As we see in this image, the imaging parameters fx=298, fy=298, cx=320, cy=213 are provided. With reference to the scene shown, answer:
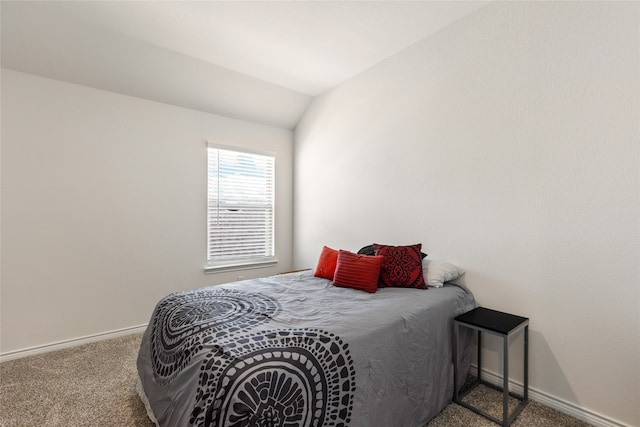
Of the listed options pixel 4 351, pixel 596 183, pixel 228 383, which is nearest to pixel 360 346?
pixel 228 383

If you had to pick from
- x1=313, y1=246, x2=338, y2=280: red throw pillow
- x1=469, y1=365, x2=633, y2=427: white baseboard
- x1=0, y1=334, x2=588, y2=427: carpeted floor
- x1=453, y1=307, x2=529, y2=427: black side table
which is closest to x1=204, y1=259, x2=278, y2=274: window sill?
x1=0, y1=334, x2=588, y2=427: carpeted floor

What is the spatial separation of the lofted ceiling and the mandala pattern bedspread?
2.14 metres

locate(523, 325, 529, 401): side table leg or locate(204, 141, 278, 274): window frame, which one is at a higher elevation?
locate(204, 141, 278, 274): window frame

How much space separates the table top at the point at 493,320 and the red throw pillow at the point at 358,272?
624 millimetres

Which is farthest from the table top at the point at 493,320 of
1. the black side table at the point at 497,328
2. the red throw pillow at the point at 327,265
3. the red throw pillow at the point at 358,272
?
the red throw pillow at the point at 327,265

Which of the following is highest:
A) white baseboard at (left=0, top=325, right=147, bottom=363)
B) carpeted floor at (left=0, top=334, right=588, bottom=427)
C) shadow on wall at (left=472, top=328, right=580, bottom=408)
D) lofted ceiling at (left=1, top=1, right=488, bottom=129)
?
lofted ceiling at (left=1, top=1, right=488, bottom=129)

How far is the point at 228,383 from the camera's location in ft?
3.88

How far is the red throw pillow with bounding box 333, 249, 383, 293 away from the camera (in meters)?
2.28

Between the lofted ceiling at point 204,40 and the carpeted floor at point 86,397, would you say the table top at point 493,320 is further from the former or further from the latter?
the lofted ceiling at point 204,40

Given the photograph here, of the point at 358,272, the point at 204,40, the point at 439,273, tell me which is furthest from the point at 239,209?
the point at 439,273

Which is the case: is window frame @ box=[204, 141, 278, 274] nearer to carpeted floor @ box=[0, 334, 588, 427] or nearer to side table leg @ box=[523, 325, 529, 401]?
carpeted floor @ box=[0, 334, 588, 427]

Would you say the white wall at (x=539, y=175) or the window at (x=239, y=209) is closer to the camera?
the white wall at (x=539, y=175)

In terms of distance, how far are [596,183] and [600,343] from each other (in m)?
0.93

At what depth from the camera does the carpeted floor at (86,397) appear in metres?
1.77
